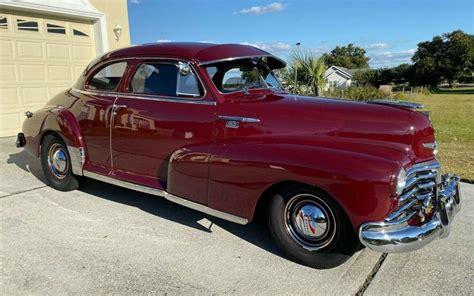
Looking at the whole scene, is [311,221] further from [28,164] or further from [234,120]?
[28,164]

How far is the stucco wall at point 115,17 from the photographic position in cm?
1134

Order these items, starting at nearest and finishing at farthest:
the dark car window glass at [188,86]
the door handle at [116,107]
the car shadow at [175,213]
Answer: the car shadow at [175,213] → the dark car window glass at [188,86] → the door handle at [116,107]

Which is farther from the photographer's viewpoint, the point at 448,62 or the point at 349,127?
the point at 448,62

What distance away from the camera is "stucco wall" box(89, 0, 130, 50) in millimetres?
11344

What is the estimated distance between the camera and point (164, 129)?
423 centimetres

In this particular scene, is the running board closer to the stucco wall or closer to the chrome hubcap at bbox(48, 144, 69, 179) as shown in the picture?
the chrome hubcap at bbox(48, 144, 69, 179)

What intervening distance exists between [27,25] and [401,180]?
9.43m

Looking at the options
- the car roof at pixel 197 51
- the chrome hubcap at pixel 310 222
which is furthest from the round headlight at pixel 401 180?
the car roof at pixel 197 51

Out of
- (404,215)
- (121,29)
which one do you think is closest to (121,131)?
(404,215)

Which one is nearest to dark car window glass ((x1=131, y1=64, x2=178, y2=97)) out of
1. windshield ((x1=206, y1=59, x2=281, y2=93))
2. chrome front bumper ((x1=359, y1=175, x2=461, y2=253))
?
Result: windshield ((x1=206, y1=59, x2=281, y2=93))

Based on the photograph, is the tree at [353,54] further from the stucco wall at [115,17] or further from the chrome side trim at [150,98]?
the chrome side trim at [150,98]

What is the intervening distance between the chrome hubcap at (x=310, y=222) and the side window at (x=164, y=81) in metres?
1.51

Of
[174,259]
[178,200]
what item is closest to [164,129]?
[178,200]

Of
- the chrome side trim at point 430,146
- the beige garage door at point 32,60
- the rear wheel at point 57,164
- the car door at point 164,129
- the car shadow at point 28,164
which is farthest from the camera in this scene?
the beige garage door at point 32,60
